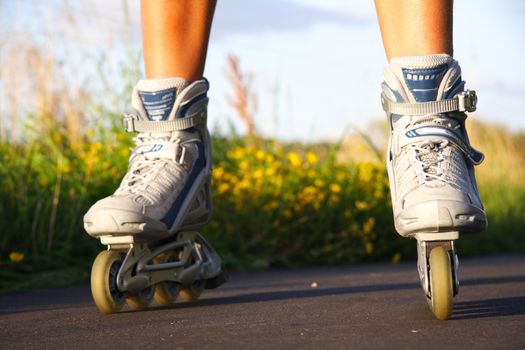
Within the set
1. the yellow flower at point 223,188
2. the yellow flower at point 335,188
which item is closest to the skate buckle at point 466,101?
the yellow flower at point 223,188

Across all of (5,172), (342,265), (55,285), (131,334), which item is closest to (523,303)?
(131,334)

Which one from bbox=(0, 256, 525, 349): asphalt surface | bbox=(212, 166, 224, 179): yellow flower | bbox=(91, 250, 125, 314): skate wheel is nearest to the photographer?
bbox=(0, 256, 525, 349): asphalt surface

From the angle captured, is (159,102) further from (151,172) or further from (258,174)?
(258,174)

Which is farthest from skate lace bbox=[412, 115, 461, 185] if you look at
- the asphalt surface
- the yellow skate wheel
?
the asphalt surface

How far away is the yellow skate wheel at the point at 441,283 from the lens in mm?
1931

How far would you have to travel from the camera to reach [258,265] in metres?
4.29

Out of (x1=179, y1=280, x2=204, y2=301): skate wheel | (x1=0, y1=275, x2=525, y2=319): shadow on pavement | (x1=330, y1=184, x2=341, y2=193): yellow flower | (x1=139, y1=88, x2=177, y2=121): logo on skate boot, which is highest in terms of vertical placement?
(x1=139, y1=88, x2=177, y2=121): logo on skate boot

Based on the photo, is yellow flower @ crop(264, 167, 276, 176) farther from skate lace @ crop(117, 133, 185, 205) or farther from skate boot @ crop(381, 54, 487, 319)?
skate boot @ crop(381, 54, 487, 319)

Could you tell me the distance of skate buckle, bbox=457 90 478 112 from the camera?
2197 mm

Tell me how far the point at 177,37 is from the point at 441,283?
3.55ft

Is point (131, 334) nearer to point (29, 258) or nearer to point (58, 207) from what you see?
point (29, 258)

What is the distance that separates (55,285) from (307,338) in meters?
1.99

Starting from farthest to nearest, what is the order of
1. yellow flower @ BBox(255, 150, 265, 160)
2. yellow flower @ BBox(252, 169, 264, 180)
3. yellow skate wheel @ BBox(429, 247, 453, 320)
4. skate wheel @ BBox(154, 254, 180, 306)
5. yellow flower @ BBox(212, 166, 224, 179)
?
yellow flower @ BBox(255, 150, 265, 160), yellow flower @ BBox(252, 169, 264, 180), yellow flower @ BBox(212, 166, 224, 179), skate wheel @ BBox(154, 254, 180, 306), yellow skate wheel @ BBox(429, 247, 453, 320)

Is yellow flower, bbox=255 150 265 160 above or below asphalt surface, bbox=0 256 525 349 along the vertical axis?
above
